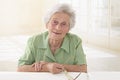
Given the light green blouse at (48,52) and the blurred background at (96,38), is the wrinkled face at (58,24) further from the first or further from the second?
the blurred background at (96,38)

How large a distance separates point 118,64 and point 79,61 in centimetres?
59

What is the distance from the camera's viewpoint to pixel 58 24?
5.24 ft

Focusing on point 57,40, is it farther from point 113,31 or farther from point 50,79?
point 113,31

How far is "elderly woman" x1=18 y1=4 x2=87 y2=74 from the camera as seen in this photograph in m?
1.60

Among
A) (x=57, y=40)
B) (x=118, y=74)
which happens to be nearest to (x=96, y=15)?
(x=57, y=40)

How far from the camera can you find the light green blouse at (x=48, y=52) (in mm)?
1660

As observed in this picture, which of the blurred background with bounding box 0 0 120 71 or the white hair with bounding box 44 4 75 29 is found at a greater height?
the white hair with bounding box 44 4 75 29

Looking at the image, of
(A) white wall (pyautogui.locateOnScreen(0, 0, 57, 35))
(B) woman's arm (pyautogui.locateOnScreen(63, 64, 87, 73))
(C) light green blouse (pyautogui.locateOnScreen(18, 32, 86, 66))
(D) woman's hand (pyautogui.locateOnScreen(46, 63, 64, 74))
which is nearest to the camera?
(D) woman's hand (pyautogui.locateOnScreen(46, 63, 64, 74))

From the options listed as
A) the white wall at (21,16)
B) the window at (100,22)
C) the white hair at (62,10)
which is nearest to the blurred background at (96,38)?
the window at (100,22)

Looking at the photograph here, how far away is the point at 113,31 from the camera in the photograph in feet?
8.39

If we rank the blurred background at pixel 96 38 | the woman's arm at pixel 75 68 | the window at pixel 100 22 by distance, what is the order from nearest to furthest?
1. the woman's arm at pixel 75 68
2. the blurred background at pixel 96 38
3. the window at pixel 100 22

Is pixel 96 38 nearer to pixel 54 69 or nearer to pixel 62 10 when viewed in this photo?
pixel 62 10

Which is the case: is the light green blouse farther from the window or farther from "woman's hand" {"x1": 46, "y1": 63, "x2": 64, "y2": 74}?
the window

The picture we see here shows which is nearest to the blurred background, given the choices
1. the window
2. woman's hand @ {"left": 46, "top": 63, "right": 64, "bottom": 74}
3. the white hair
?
the window
